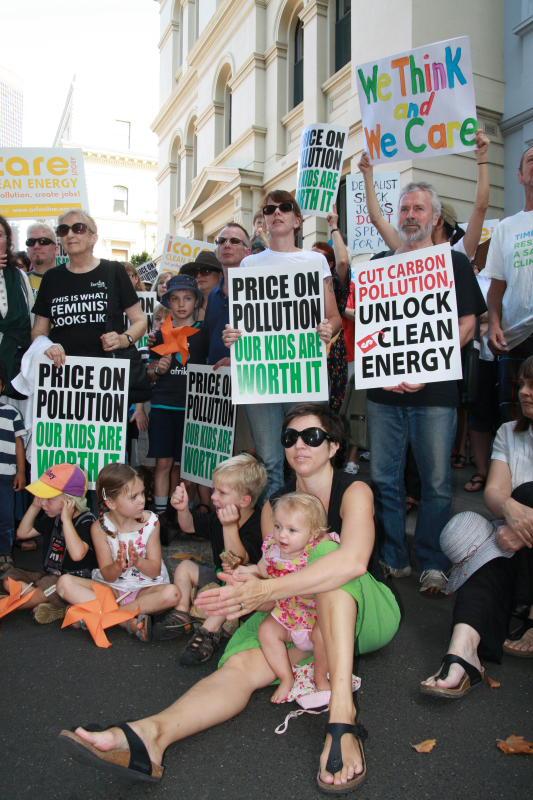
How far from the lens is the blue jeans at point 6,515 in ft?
13.8

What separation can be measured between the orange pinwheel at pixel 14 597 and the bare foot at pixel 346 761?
1.99m

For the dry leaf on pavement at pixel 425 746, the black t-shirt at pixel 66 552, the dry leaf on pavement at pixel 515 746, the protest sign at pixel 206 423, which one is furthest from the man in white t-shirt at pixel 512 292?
the black t-shirt at pixel 66 552

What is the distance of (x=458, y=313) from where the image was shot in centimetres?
370

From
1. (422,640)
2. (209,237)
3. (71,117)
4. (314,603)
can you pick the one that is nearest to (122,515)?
(314,603)

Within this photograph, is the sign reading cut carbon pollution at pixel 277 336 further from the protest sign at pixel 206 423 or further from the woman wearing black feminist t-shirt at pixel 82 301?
the woman wearing black feminist t-shirt at pixel 82 301

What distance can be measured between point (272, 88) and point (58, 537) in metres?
14.4

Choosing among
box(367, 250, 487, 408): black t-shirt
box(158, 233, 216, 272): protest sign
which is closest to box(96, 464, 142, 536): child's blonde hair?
box(367, 250, 487, 408): black t-shirt

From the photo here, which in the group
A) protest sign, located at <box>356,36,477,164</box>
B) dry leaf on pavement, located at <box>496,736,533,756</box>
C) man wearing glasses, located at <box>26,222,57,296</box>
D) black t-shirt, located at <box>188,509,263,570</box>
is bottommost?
dry leaf on pavement, located at <box>496,736,533,756</box>

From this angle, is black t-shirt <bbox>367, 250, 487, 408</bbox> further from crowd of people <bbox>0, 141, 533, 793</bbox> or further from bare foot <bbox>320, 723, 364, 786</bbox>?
bare foot <bbox>320, 723, 364, 786</bbox>

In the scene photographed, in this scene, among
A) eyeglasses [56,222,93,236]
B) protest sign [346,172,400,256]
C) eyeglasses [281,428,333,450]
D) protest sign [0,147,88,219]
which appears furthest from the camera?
protest sign [346,172,400,256]

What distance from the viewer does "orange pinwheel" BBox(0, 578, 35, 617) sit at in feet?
11.2

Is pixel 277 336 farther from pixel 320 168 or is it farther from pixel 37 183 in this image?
pixel 37 183

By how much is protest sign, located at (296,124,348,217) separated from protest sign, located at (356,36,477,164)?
1.76m

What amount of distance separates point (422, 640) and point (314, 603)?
91 centimetres
